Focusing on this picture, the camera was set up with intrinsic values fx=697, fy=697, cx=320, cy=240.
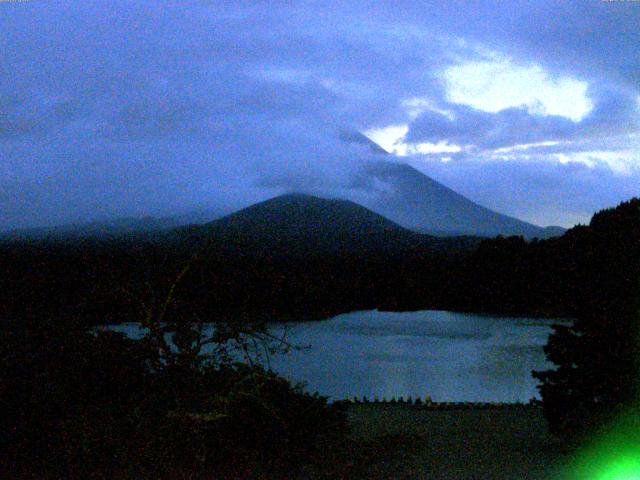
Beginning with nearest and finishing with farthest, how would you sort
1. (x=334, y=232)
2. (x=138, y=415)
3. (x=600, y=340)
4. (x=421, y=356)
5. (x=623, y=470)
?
1. (x=138, y=415)
2. (x=623, y=470)
3. (x=600, y=340)
4. (x=421, y=356)
5. (x=334, y=232)

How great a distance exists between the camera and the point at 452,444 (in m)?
8.55

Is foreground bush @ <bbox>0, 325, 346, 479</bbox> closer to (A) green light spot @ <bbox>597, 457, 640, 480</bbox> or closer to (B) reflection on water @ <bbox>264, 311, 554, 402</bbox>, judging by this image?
(A) green light spot @ <bbox>597, 457, 640, 480</bbox>

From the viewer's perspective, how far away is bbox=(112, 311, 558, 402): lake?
18.9 metres

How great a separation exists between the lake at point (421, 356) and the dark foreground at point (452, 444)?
2993mm

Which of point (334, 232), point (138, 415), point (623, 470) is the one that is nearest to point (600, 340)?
point (623, 470)

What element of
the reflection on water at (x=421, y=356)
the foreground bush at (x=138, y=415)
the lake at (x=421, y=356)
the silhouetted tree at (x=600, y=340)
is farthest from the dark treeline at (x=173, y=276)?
the reflection on water at (x=421, y=356)

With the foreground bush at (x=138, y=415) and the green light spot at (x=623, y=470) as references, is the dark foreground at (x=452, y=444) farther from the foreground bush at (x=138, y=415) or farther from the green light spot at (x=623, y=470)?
the foreground bush at (x=138, y=415)

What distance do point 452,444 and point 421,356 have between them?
17434mm

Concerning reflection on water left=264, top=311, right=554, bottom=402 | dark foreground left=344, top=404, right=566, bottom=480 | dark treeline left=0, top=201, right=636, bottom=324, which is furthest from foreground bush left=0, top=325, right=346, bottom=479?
reflection on water left=264, top=311, right=554, bottom=402

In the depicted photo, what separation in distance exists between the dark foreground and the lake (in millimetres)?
2993

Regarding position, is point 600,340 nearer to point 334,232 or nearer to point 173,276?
point 173,276

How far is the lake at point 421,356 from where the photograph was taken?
18.9 metres

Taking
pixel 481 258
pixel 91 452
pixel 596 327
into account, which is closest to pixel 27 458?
pixel 91 452

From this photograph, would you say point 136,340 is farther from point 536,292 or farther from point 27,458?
point 536,292
